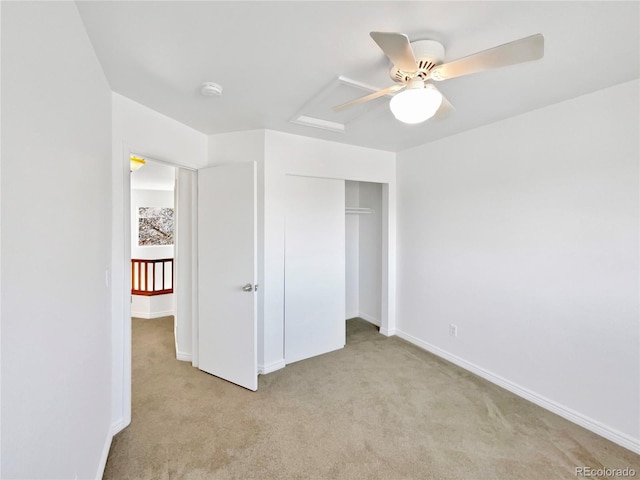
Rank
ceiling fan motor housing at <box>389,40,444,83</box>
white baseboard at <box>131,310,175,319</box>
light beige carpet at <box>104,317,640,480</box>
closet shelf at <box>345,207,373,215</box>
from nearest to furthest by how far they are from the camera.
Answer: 1. ceiling fan motor housing at <box>389,40,444,83</box>
2. light beige carpet at <box>104,317,640,480</box>
3. closet shelf at <box>345,207,373,215</box>
4. white baseboard at <box>131,310,175,319</box>

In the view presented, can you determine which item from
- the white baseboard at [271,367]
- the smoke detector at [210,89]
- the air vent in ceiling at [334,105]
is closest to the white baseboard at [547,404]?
the white baseboard at [271,367]

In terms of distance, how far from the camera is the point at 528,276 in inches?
95.2

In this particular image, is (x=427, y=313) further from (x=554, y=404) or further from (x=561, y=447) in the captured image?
(x=561, y=447)

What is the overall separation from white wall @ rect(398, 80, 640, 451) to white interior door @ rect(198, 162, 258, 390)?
6.66 feet

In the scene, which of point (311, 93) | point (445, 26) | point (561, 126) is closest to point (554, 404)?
point (561, 126)

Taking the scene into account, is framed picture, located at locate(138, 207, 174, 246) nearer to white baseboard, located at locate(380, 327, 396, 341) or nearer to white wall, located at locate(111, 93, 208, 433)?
white wall, located at locate(111, 93, 208, 433)

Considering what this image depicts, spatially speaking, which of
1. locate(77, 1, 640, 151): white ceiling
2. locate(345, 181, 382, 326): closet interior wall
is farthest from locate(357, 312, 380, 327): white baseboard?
locate(77, 1, 640, 151): white ceiling

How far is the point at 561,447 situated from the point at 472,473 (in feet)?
2.38

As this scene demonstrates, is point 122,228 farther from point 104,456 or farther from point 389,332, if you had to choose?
point 389,332

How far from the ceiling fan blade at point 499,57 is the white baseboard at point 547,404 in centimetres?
248

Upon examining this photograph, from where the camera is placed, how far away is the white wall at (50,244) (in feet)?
2.63

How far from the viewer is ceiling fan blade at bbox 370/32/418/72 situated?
3.52 feet

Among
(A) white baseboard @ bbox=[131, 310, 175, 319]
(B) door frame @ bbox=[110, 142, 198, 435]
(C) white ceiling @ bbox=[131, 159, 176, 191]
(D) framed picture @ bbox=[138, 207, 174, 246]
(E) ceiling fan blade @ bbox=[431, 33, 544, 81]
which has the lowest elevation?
(A) white baseboard @ bbox=[131, 310, 175, 319]

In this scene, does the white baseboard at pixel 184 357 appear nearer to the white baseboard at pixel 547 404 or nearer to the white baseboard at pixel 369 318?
the white baseboard at pixel 369 318
